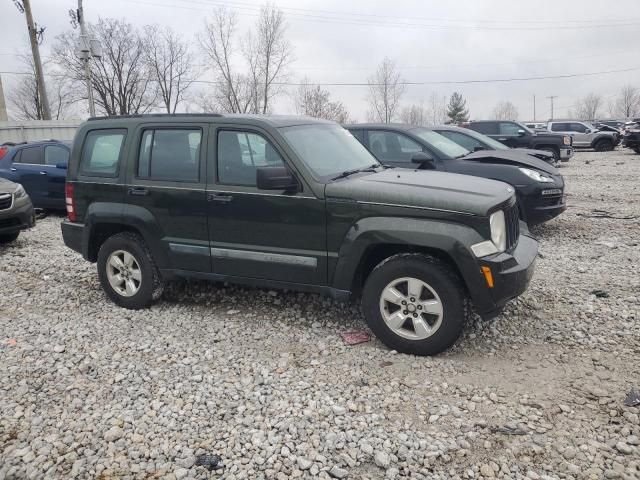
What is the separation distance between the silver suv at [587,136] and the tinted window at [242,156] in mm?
25919

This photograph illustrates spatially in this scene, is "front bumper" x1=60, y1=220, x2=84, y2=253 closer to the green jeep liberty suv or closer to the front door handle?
the green jeep liberty suv

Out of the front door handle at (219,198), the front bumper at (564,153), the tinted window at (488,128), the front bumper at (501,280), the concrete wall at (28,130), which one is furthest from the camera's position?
the concrete wall at (28,130)

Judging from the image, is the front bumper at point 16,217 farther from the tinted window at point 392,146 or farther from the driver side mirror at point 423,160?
the driver side mirror at point 423,160

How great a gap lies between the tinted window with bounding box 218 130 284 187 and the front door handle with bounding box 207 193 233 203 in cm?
12

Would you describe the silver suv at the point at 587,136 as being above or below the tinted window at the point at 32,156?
above

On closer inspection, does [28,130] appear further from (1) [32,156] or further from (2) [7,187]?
(2) [7,187]

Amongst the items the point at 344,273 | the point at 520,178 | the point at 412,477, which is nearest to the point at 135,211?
the point at 344,273

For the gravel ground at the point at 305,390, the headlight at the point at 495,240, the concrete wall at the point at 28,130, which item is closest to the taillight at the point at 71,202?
the gravel ground at the point at 305,390

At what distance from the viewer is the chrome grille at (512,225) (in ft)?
13.0

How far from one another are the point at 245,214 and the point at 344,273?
103 centimetres

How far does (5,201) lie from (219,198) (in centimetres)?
496

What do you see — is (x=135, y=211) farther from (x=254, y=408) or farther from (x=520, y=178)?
(x=520, y=178)

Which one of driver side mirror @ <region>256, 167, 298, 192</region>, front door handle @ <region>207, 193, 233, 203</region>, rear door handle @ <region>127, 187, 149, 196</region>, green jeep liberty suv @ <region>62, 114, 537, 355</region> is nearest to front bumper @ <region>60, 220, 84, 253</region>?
green jeep liberty suv @ <region>62, 114, 537, 355</region>

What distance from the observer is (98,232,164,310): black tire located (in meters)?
4.98
